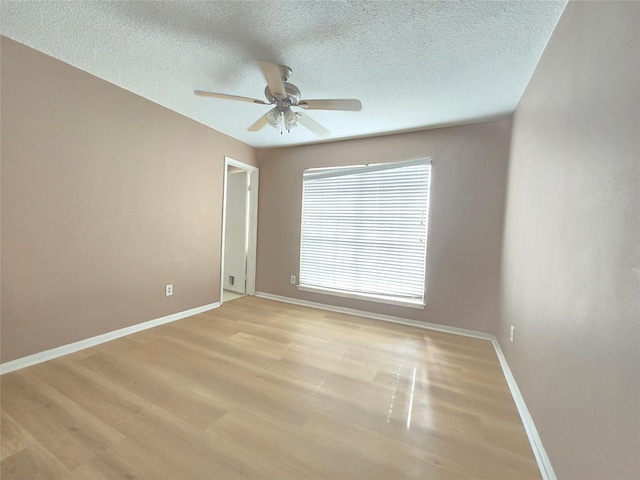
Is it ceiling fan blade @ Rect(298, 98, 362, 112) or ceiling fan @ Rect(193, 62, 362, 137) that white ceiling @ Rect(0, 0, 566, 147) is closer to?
ceiling fan @ Rect(193, 62, 362, 137)

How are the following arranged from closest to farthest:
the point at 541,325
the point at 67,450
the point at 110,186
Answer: the point at 67,450 < the point at 541,325 < the point at 110,186

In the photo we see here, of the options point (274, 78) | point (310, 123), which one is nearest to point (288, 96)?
point (274, 78)

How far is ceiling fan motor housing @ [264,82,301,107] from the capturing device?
6.15 feet

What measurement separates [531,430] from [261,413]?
1.55 m

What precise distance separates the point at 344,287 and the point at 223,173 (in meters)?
2.35

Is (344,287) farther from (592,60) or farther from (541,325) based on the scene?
(592,60)

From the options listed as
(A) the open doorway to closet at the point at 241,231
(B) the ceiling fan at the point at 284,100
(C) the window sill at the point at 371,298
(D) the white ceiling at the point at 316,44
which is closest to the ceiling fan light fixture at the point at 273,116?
(B) the ceiling fan at the point at 284,100

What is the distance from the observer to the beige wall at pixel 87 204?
1.75m

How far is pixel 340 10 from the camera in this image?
137cm

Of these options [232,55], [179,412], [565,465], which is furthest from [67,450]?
[232,55]

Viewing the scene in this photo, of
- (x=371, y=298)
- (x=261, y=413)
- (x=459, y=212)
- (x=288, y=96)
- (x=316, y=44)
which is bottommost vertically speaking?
(x=261, y=413)

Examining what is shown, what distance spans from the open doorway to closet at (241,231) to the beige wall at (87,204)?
0.93 m

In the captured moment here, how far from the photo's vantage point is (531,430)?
134 cm

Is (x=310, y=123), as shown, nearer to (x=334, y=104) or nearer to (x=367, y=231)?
(x=334, y=104)
